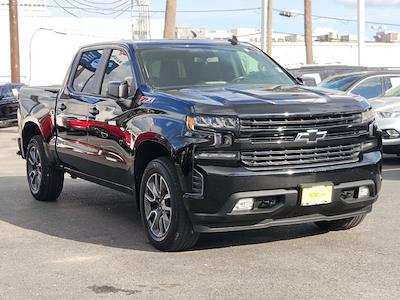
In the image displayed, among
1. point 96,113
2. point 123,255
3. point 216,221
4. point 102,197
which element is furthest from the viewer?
point 102,197

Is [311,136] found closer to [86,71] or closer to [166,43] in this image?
[166,43]

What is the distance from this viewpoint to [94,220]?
7.58 m

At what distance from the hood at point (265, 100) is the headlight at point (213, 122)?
0.05 meters

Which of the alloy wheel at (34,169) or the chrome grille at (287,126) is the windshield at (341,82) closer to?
the alloy wheel at (34,169)

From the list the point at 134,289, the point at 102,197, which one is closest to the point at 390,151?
the point at 102,197

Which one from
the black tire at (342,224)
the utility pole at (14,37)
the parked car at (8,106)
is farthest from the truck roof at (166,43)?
the utility pole at (14,37)

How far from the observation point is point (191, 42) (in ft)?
24.2

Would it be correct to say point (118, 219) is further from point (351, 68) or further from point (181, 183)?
point (351, 68)

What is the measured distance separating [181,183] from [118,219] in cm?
220

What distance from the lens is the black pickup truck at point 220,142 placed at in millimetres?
5484

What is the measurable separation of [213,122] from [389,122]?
6.96m

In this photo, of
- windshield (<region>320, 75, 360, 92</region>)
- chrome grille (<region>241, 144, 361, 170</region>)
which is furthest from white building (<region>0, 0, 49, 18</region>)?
chrome grille (<region>241, 144, 361, 170</region>)

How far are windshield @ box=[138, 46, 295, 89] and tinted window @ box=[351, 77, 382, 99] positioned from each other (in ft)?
20.7

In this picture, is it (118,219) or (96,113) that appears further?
(118,219)
